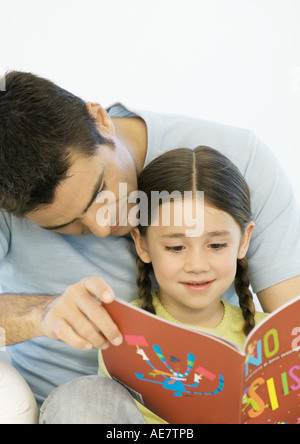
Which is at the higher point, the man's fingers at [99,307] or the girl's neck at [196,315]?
the man's fingers at [99,307]

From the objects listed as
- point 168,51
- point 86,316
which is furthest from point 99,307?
point 168,51

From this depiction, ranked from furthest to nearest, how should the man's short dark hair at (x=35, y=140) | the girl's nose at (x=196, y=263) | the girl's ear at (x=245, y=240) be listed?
the girl's ear at (x=245, y=240)
the girl's nose at (x=196, y=263)
the man's short dark hair at (x=35, y=140)

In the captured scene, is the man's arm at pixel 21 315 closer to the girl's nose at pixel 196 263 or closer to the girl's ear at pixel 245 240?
the girl's nose at pixel 196 263

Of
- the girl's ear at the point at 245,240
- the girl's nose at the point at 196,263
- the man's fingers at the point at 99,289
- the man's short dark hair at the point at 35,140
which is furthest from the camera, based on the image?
the girl's ear at the point at 245,240

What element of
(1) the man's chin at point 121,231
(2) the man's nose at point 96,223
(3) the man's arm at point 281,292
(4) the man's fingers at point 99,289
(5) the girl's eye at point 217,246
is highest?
(4) the man's fingers at point 99,289

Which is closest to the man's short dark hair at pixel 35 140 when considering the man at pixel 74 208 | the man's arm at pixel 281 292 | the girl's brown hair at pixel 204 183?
the man at pixel 74 208

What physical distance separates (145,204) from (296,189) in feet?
3.47

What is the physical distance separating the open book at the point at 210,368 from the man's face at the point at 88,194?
28 cm

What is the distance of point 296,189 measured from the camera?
2238 mm

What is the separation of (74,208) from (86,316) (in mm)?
271

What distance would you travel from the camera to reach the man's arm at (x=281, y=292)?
1378 millimetres

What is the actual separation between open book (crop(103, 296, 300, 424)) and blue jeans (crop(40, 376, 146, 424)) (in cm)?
4

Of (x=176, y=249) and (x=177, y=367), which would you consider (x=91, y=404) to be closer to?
(x=177, y=367)
